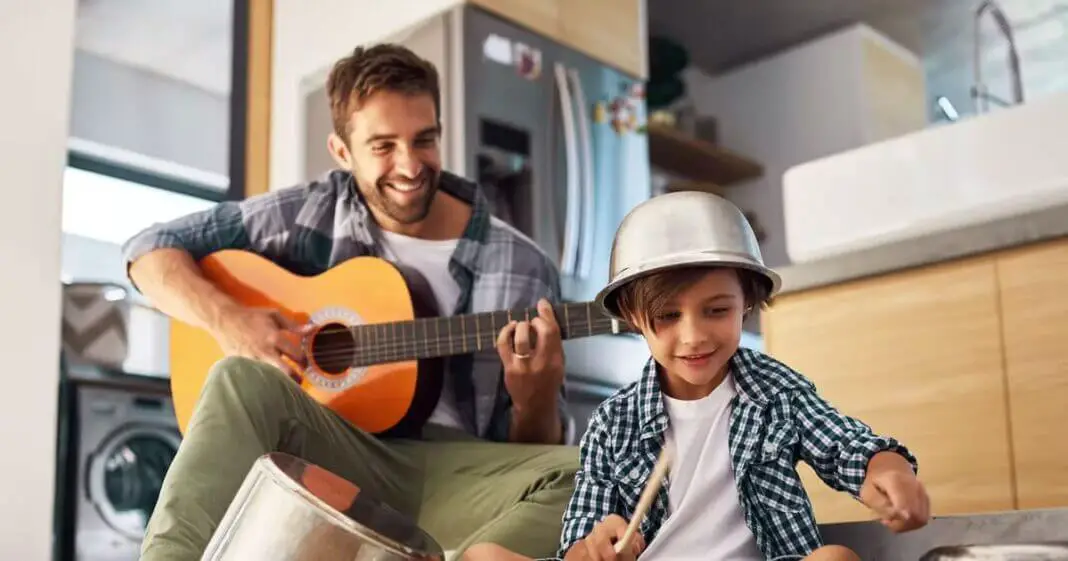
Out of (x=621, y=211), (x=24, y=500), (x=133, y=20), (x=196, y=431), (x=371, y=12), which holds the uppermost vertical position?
(x=133, y=20)

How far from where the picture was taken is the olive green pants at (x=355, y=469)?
971 millimetres

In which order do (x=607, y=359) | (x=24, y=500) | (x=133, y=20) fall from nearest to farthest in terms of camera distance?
(x=24, y=500) < (x=607, y=359) < (x=133, y=20)

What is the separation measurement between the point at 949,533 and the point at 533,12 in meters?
1.54

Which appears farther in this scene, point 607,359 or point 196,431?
point 607,359

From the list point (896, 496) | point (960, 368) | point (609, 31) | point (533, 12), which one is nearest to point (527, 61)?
point (533, 12)

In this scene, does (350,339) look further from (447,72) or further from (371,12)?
(371,12)

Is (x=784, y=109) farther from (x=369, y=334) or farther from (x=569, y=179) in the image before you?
(x=369, y=334)

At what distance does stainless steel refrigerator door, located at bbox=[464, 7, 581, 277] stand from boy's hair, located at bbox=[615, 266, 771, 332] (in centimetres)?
109

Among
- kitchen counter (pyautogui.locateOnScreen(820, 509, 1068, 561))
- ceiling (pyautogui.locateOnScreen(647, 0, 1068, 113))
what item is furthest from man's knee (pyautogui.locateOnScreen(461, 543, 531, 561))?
ceiling (pyautogui.locateOnScreen(647, 0, 1068, 113))

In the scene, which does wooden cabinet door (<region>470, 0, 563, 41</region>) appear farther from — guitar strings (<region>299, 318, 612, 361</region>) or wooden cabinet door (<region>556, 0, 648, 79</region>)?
guitar strings (<region>299, 318, 612, 361</region>)

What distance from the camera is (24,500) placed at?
166 centimetres

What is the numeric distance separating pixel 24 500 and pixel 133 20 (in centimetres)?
149

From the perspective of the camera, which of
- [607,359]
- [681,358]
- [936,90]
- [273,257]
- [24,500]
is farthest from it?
[936,90]

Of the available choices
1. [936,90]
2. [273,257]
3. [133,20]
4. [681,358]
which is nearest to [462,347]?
[273,257]
